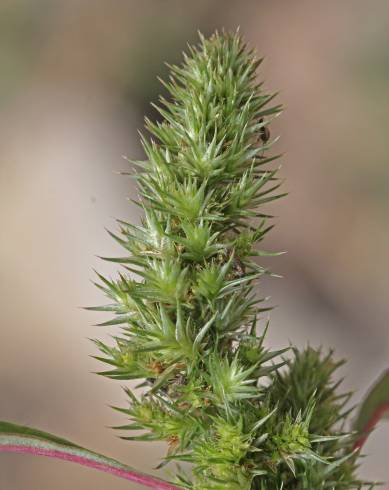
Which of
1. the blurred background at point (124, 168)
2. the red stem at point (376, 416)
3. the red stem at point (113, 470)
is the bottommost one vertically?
the red stem at point (113, 470)

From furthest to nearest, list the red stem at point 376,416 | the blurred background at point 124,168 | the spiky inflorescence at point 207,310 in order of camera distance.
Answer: the blurred background at point 124,168 < the red stem at point 376,416 < the spiky inflorescence at point 207,310

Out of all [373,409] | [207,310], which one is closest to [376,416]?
[373,409]

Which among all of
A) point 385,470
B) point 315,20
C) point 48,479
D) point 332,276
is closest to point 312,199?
point 332,276

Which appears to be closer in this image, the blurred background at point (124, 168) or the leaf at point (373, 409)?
the leaf at point (373, 409)

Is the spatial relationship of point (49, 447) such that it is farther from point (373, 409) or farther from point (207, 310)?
point (373, 409)

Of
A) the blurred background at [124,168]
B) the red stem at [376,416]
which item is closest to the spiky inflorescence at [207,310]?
the red stem at [376,416]

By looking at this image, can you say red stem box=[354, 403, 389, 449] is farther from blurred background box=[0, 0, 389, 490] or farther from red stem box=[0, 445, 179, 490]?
blurred background box=[0, 0, 389, 490]

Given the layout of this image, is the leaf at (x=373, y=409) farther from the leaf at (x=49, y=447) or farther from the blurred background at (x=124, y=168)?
the blurred background at (x=124, y=168)
